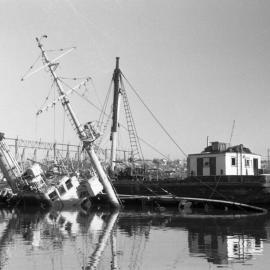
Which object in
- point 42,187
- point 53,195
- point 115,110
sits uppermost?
point 115,110

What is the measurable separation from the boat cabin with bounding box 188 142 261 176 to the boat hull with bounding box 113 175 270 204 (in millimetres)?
4824

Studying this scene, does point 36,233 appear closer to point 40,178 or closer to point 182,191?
point 40,178

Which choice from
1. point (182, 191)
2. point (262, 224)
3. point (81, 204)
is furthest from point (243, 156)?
point (262, 224)

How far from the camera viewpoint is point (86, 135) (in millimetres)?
48344

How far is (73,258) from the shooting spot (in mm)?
19266

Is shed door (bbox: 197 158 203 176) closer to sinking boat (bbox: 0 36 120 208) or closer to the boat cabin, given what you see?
the boat cabin

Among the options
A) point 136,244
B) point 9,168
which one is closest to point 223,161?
point 9,168

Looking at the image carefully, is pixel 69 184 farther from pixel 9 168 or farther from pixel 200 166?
pixel 200 166

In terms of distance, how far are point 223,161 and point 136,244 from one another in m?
32.9

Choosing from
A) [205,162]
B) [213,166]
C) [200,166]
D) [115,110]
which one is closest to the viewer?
[213,166]

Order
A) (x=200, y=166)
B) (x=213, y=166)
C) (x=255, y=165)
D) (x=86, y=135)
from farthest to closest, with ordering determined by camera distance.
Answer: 1. (x=255, y=165)
2. (x=200, y=166)
3. (x=213, y=166)
4. (x=86, y=135)

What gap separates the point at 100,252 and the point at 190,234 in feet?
27.3

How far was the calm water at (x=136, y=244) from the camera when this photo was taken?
1833 cm

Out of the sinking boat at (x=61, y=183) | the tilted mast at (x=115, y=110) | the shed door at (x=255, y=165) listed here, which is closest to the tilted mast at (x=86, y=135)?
the sinking boat at (x=61, y=183)
